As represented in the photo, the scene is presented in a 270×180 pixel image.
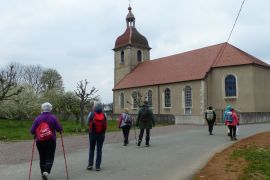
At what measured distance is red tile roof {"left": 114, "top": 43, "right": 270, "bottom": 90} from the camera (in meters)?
39.5

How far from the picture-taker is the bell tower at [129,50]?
185 ft

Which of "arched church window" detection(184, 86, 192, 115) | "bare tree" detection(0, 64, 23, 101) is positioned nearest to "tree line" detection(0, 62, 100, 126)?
"bare tree" detection(0, 64, 23, 101)

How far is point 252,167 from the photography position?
357 inches

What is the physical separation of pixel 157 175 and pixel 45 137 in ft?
8.88

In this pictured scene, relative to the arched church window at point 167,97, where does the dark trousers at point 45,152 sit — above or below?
below

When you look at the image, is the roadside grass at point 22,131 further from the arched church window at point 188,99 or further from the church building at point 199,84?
the arched church window at point 188,99

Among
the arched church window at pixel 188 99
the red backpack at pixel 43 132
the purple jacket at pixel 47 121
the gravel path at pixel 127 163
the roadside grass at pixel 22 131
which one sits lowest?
the gravel path at pixel 127 163

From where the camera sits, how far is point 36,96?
43.8 metres

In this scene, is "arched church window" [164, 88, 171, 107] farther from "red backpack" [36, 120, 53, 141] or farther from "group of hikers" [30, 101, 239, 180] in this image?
"red backpack" [36, 120, 53, 141]

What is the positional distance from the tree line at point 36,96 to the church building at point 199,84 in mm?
7786

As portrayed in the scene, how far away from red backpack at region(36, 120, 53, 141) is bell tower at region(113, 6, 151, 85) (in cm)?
4844

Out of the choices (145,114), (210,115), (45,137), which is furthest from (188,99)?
(45,137)

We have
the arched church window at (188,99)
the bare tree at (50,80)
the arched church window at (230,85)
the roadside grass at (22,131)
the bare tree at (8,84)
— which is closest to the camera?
the roadside grass at (22,131)

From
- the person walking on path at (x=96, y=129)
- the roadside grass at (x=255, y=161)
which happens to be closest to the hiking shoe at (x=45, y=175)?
the person walking on path at (x=96, y=129)
